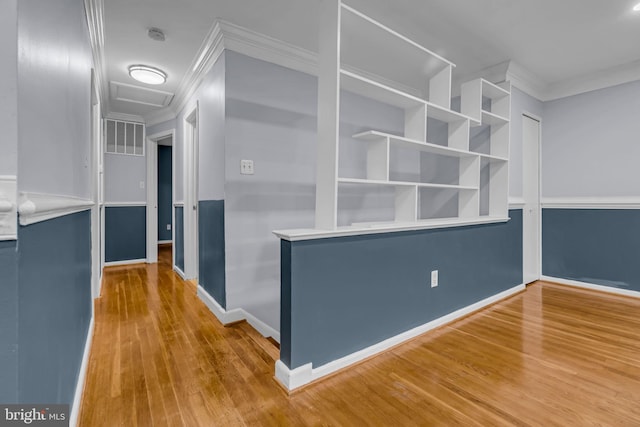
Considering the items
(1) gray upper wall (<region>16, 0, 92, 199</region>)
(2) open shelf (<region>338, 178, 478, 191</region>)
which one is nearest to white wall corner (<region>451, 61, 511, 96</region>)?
(2) open shelf (<region>338, 178, 478, 191</region>)

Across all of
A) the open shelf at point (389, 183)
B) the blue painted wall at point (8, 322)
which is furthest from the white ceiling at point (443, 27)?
the blue painted wall at point (8, 322)

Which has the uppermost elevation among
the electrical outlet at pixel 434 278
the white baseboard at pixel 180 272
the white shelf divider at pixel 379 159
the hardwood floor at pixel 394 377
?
the white shelf divider at pixel 379 159

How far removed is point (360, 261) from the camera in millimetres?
1960

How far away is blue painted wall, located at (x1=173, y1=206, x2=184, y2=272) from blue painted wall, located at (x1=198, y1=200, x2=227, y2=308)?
2.93 ft

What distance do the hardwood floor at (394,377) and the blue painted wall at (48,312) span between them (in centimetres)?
40

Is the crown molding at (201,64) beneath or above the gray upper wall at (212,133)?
above

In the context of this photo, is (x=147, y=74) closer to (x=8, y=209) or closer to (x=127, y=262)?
(x=127, y=262)

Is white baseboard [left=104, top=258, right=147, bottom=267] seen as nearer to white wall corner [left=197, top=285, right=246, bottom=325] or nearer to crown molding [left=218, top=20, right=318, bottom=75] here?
white wall corner [left=197, top=285, right=246, bottom=325]

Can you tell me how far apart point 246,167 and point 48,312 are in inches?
69.4

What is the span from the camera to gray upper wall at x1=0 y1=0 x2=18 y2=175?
74 centimetres

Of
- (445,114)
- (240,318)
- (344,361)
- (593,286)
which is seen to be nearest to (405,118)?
(445,114)

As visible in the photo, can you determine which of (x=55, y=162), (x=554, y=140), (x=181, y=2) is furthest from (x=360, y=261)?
(x=554, y=140)

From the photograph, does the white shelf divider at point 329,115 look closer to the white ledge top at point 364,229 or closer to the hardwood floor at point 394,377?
the white ledge top at point 364,229

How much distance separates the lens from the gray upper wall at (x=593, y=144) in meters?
3.31
